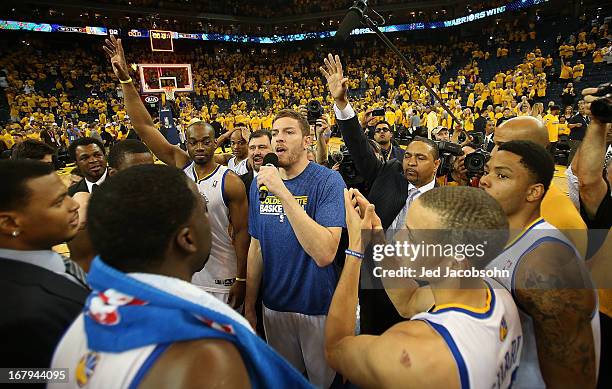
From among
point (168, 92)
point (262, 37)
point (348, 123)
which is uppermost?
point (262, 37)

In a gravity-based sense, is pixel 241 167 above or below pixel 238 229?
above

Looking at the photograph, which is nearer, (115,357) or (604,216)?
(115,357)

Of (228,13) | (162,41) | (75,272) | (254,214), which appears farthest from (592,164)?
(228,13)

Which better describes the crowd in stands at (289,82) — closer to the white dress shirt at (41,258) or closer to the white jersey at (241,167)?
the white jersey at (241,167)

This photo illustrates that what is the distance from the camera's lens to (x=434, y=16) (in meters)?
30.2

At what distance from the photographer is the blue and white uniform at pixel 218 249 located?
312cm

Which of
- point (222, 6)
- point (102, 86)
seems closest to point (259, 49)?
point (222, 6)

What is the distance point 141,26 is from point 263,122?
52.6 ft

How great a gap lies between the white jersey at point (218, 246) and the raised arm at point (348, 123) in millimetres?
1113

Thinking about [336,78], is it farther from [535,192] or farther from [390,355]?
[390,355]

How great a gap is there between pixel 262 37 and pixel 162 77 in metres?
18.5

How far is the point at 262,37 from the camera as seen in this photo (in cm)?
3372

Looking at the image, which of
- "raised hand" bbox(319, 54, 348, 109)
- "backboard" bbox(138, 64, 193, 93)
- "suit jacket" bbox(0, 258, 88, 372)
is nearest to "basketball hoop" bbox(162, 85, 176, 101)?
"backboard" bbox(138, 64, 193, 93)

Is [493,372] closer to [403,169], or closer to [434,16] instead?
[403,169]
